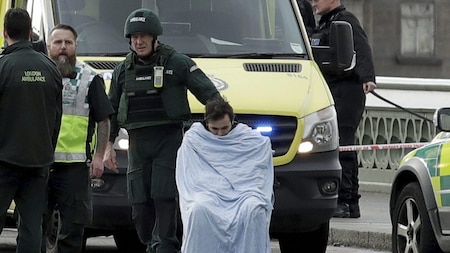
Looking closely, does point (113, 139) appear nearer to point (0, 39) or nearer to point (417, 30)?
point (0, 39)

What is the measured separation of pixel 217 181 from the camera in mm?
9969

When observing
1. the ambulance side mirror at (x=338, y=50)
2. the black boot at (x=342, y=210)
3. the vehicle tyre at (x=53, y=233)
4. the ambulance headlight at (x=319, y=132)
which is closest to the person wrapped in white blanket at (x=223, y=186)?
the ambulance headlight at (x=319, y=132)

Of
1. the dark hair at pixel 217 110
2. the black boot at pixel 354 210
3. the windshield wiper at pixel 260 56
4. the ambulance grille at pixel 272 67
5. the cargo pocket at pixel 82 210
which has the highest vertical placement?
the windshield wiper at pixel 260 56

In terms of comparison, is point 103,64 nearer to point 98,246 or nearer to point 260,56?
point 260,56

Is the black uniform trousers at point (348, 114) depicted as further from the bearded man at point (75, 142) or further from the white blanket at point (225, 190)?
the white blanket at point (225, 190)

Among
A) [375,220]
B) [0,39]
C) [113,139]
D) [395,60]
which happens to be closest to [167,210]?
[113,139]

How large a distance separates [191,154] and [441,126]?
1.62m

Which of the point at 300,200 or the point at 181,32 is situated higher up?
the point at 181,32

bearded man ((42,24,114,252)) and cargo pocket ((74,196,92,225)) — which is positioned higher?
bearded man ((42,24,114,252))

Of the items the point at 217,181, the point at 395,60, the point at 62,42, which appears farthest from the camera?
the point at 395,60

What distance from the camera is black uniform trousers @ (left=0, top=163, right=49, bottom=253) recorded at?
10.2 metres

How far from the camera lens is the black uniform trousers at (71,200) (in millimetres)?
10711

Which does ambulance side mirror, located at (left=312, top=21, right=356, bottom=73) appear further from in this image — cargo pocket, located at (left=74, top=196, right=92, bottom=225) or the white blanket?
cargo pocket, located at (left=74, top=196, right=92, bottom=225)

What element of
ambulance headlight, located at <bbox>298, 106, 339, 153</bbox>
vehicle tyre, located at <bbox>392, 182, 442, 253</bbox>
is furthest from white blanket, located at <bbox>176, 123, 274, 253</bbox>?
ambulance headlight, located at <bbox>298, 106, 339, 153</bbox>
